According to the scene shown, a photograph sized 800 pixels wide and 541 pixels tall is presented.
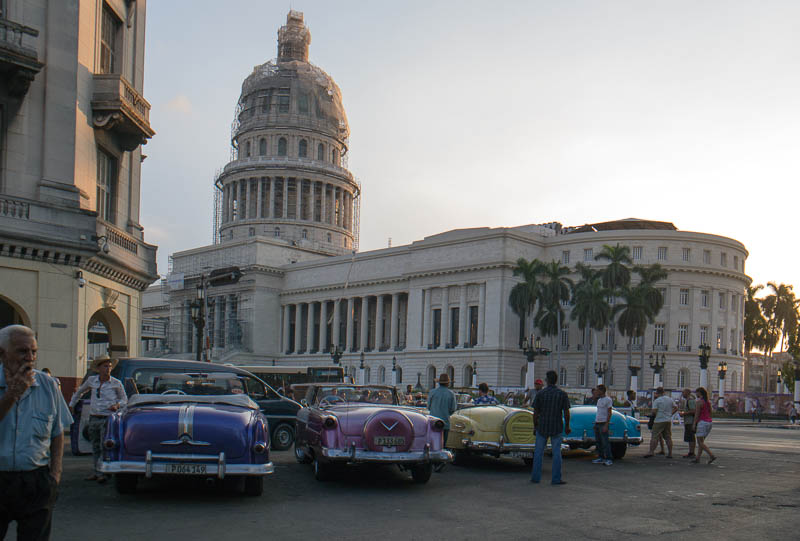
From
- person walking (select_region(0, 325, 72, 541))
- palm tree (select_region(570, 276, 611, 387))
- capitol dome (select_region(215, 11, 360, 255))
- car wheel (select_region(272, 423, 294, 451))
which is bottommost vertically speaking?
car wheel (select_region(272, 423, 294, 451))

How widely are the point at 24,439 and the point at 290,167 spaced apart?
341 ft

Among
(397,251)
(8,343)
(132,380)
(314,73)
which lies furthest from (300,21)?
(8,343)

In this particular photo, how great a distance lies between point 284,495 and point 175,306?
316 feet

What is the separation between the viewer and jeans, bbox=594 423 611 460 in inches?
637

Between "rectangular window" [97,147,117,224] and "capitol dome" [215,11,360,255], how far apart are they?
8135 cm

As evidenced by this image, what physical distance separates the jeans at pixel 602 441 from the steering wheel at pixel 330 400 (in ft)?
18.1

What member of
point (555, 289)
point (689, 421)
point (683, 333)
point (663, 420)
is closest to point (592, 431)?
point (663, 420)

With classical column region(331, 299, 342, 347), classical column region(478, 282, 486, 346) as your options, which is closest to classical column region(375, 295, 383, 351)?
classical column region(331, 299, 342, 347)

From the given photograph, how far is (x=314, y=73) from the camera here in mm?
111750

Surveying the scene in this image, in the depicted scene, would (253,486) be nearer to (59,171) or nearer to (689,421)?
(689,421)

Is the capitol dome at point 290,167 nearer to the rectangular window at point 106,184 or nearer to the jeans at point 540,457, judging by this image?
the rectangular window at point 106,184

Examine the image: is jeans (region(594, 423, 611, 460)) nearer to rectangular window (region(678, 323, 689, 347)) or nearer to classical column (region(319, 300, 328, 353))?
rectangular window (region(678, 323, 689, 347))

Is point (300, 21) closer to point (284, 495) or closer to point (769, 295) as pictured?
point (769, 295)

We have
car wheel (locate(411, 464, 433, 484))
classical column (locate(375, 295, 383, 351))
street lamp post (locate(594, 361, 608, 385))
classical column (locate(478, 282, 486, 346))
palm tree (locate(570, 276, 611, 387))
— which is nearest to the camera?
car wheel (locate(411, 464, 433, 484))
